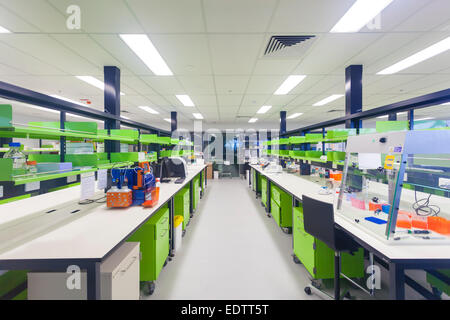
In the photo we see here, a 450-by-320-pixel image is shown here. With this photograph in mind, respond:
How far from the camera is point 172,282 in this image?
181 centimetres

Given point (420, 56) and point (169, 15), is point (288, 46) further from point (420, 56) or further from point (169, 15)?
point (420, 56)

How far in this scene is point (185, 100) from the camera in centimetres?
513

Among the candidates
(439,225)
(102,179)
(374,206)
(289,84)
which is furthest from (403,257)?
(289,84)

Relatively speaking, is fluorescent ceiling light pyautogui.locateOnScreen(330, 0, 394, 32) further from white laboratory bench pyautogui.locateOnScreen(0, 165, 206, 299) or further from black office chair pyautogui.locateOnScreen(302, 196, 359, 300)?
white laboratory bench pyautogui.locateOnScreen(0, 165, 206, 299)

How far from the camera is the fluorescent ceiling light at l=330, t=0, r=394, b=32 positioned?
1767 millimetres

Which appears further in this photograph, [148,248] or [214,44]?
[214,44]

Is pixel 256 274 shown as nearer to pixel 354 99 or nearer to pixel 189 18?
pixel 189 18

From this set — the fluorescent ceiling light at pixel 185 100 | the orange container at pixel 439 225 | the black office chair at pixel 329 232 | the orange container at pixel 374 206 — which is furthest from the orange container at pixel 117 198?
the fluorescent ceiling light at pixel 185 100

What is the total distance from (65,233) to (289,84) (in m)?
4.21

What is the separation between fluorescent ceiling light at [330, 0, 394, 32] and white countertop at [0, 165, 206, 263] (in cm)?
277

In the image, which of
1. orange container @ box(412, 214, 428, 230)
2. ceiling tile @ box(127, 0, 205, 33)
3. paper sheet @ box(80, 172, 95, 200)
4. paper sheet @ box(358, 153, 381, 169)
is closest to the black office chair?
orange container @ box(412, 214, 428, 230)

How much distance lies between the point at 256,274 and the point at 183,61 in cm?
308

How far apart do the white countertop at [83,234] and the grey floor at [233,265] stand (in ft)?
2.68
